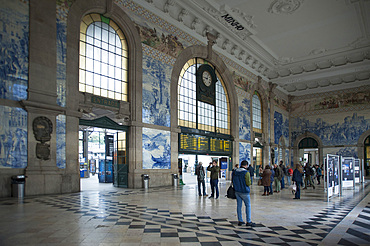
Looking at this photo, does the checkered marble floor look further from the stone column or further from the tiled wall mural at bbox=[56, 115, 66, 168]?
the tiled wall mural at bbox=[56, 115, 66, 168]

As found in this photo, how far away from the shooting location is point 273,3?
19.5 meters

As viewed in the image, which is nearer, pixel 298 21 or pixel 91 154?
pixel 298 21

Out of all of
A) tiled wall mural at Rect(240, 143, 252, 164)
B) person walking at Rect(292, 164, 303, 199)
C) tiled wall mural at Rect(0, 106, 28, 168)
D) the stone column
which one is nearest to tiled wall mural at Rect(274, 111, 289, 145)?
tiled wall mural at Rect(240, 143, 252, 164)

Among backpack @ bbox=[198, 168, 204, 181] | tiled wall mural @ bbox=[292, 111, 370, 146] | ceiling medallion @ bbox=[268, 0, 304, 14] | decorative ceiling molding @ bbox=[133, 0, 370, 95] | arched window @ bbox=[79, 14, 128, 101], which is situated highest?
ceiling medallion @ bbox=[268, 0, 304, 14]

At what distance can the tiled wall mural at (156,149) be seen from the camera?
54.7ft

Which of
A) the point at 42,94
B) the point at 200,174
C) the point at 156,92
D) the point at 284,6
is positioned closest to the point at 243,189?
the point at 200,174

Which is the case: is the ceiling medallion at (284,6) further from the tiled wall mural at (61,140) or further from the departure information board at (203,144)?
the tiled wall mural at (61,140)

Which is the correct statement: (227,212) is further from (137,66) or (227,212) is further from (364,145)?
(364,145)

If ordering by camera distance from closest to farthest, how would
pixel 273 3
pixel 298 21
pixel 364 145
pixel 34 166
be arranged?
pixel 34 166
pixel 273 3
pixel 298 21
pixel 364 145

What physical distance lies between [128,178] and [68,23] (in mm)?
8407

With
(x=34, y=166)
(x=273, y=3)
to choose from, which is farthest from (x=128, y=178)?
(x=273, y=3)

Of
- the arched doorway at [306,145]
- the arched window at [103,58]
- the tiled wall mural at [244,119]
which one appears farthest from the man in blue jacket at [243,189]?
the arched doorway at [306,145]

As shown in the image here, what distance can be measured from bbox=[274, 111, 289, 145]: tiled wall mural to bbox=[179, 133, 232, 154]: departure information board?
39.3ft

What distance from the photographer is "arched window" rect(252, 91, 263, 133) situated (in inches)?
1192
